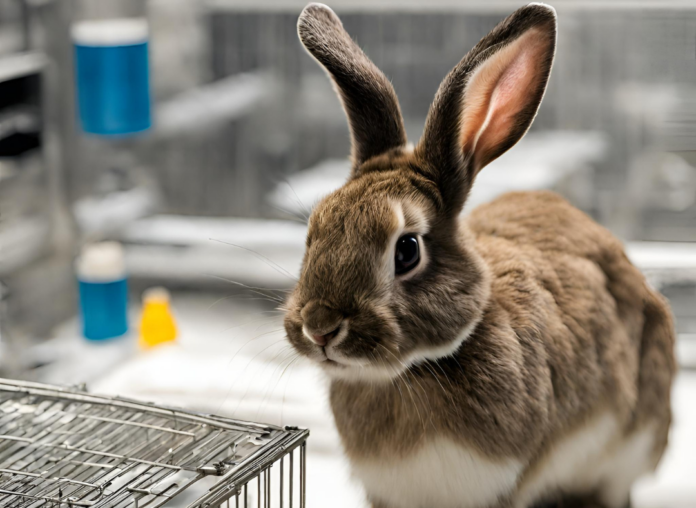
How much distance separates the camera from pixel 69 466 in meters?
0.82

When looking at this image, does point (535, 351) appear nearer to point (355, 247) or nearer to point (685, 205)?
point (355, 247)

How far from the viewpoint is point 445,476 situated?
0.83 meters

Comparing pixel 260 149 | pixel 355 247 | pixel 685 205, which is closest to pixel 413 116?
pixel 260 149

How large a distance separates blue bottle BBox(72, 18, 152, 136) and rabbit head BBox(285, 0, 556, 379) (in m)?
0.75

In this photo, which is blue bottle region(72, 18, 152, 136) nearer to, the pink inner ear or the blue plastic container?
the blue plastic container

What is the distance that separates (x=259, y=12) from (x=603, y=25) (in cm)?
55

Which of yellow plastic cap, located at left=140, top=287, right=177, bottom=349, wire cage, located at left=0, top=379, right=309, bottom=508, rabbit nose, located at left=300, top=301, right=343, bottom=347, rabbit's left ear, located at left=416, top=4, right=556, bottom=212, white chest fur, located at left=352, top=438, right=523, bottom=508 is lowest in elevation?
yellow plastic cap, located at left=140, top=287, right=177, bottom=349

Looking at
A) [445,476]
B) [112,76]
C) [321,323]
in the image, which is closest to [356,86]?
[321,323]

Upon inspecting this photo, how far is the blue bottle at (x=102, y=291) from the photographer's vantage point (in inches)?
60.9

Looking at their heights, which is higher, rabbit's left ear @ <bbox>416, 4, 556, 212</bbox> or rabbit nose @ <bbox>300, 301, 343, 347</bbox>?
rabbit's left ear @ <bbox>416, 4, 556, 212</bbox>

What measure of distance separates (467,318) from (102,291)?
915 millimetres

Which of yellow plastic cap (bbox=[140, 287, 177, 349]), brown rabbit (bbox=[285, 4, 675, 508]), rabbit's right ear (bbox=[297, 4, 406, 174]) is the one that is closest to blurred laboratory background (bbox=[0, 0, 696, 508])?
yellow plastic cap (bbox=[140, 287, 177, 349])

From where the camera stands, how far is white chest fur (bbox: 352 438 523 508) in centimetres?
82

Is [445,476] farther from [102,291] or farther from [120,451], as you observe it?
[102,291]
